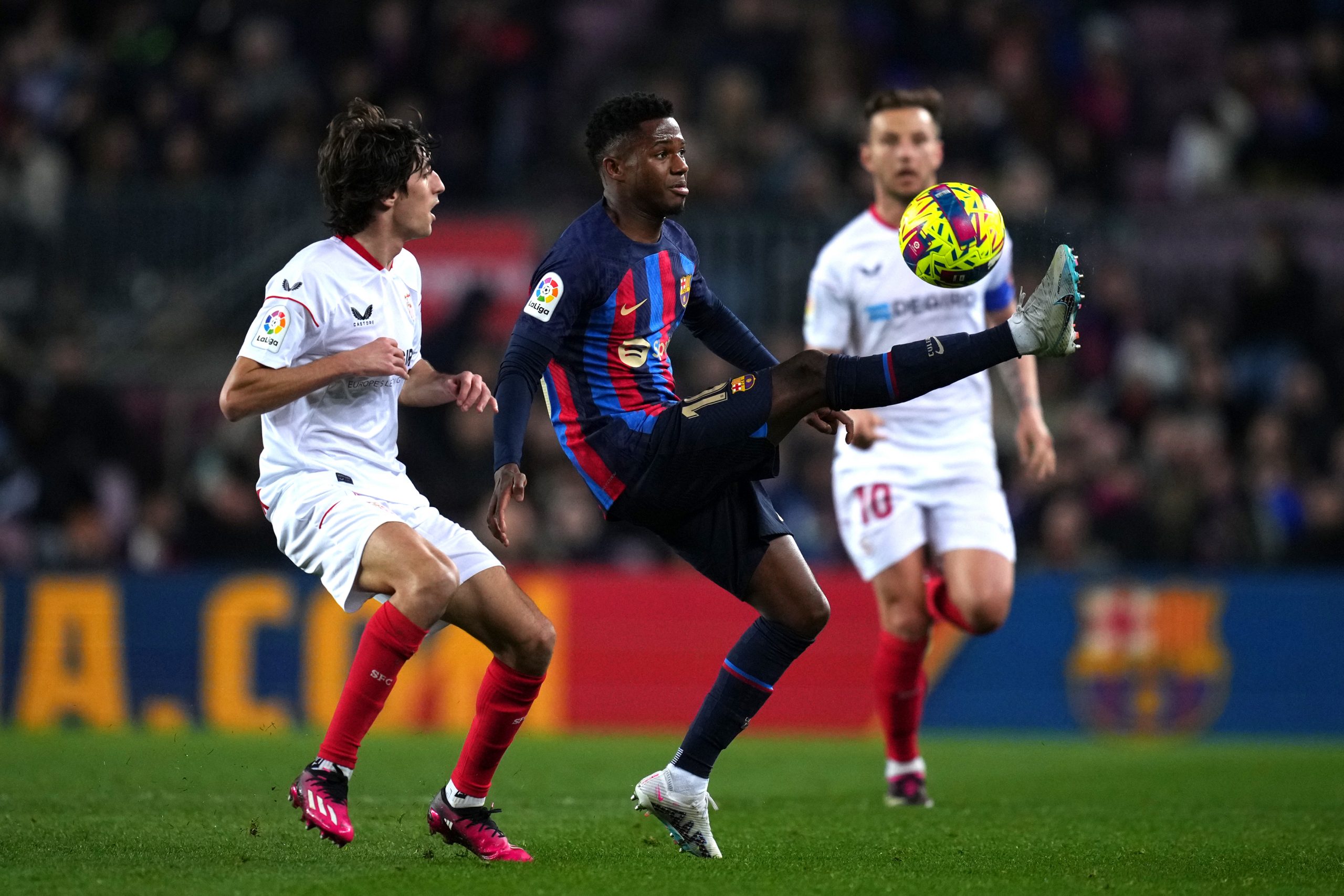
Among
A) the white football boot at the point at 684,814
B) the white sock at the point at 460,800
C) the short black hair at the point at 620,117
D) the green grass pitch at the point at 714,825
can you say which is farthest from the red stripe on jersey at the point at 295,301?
the white football boot at the point at 684,814

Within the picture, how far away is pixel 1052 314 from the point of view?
498 centimetres

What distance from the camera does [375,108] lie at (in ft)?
19.1

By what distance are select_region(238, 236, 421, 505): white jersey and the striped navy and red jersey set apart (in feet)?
1.57

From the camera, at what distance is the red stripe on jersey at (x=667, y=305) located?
5738mm

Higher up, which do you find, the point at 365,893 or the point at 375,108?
the point at 375,108

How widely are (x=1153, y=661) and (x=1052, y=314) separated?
6839mm

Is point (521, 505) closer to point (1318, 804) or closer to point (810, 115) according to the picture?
point (810, 115)

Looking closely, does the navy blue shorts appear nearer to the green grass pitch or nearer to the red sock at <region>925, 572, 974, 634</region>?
the green grass pitch

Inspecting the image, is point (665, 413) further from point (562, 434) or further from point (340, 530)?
point (340, 530)

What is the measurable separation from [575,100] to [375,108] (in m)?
11.0

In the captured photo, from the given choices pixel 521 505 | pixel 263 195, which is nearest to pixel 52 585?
pixel 521 505

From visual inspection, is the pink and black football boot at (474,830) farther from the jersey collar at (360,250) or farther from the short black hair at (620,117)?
the short black hair at (620,117)

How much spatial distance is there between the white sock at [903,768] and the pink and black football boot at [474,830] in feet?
7.23

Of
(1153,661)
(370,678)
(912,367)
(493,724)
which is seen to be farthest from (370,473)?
(1153,661)
